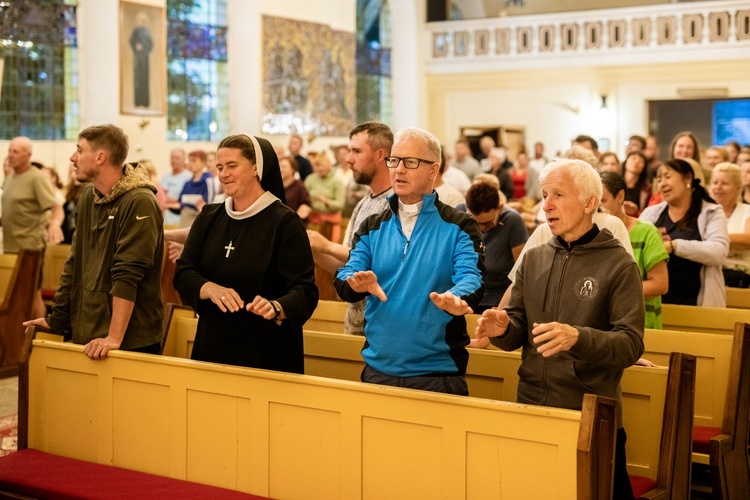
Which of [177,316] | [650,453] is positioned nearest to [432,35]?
[177,316]

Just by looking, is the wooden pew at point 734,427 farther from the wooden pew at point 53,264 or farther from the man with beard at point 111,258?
the wooden pew at point 53,264

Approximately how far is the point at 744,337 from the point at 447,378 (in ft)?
5.20

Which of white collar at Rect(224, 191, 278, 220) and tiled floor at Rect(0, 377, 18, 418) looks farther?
tiled floor at Rect(0, 377, 18, 418)

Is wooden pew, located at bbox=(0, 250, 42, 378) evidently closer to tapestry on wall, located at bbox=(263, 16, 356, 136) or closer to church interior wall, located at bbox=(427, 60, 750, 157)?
Answer: tapestry on wall, located at bbox=(263, 16, 356, 136)

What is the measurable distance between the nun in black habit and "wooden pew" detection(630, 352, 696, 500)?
4.51 feet

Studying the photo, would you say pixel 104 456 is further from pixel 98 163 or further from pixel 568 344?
pixel 568 344

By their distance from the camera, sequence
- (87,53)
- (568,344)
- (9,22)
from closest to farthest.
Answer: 1. (568,344)
2. (9,22)
3. (87,53)

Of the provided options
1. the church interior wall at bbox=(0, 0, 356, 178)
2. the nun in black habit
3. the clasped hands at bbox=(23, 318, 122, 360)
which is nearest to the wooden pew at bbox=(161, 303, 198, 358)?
the clasped hands at bbox=(23, 318, 122, 360)

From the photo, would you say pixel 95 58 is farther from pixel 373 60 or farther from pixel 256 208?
pixel 256 208

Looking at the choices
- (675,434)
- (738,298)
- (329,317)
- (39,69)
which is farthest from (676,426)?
(39,69)

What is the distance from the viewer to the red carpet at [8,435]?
232 inches

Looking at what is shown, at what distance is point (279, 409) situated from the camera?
3.76m

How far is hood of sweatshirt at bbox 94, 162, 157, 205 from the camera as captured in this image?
4348mm

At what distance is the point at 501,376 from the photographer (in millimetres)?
4430
